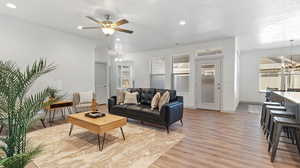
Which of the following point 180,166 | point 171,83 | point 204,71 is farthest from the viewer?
point 171,83

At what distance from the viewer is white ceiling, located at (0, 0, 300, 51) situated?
2.78m

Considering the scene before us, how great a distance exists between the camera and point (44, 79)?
4078 millimetres

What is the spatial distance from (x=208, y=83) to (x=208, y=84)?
0.13ft

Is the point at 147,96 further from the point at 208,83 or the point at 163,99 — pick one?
the point at 208,83

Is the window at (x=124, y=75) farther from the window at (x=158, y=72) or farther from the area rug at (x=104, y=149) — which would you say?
the area rug at (x=104, y=149)

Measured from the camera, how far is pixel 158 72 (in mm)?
6738

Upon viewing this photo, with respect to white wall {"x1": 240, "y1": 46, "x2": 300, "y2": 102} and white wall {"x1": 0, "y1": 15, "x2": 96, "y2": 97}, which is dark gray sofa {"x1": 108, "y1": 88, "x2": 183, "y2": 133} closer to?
white wall {"x1": 0, "y1": 15, "x2": 96, "y2": 97}

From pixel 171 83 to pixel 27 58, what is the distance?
5031 mm

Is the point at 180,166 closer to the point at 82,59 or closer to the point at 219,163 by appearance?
the point at 219,163

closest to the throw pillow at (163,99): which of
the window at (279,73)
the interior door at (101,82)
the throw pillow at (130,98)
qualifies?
the throw pillow at (130,98)

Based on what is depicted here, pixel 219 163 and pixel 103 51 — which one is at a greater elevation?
pixel 103 51

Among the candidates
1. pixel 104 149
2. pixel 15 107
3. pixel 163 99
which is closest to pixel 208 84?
pixel 163 99

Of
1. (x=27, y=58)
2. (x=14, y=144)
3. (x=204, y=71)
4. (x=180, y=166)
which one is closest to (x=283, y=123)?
(x=180, y=166)

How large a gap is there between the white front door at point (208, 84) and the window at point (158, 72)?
1.64 metres
